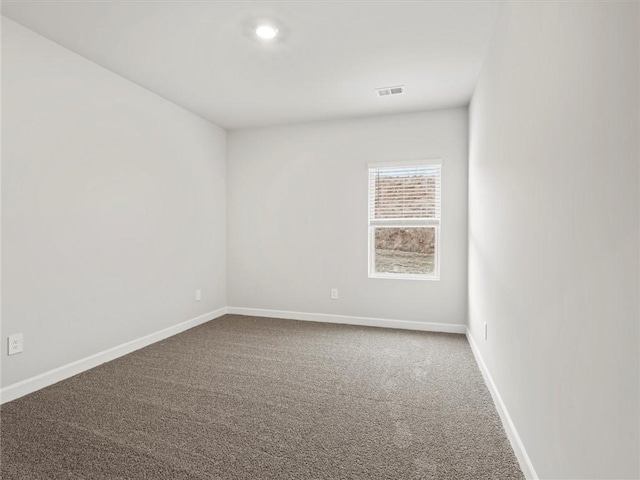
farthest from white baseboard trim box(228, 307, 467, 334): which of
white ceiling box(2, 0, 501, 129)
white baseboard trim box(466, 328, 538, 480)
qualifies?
white ceiling box(2, 0, 501, 129)

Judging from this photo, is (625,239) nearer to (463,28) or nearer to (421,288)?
(463,28)

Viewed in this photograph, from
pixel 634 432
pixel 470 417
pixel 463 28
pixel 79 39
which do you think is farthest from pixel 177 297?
pixel 634 432

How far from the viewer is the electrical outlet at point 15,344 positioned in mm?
2439

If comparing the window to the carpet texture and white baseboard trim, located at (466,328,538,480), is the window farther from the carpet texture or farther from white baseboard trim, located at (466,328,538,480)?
white baseboard trim, located at (466,328,538,480)

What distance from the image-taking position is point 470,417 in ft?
7.29

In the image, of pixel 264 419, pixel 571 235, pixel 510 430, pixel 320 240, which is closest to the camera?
pixel 571 235

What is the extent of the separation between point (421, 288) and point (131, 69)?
3631 mm

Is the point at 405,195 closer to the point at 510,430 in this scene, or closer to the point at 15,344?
the point at 510,430

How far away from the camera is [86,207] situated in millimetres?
2973

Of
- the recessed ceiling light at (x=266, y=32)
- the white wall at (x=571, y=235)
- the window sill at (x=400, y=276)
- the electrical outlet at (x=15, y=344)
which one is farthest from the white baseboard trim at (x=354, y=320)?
the recessed ceiling light at (x=266, y=32)

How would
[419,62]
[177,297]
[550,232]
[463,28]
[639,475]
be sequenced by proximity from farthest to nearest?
1. [177,297]
2. [419,62]
3. [463,28]
4. [550,232]
5. [639,475]

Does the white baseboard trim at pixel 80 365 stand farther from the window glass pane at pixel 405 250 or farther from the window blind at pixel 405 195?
the window blind at pixel 405 195

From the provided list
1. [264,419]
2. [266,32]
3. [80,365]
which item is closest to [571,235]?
[264,419]

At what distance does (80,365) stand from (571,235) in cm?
339
